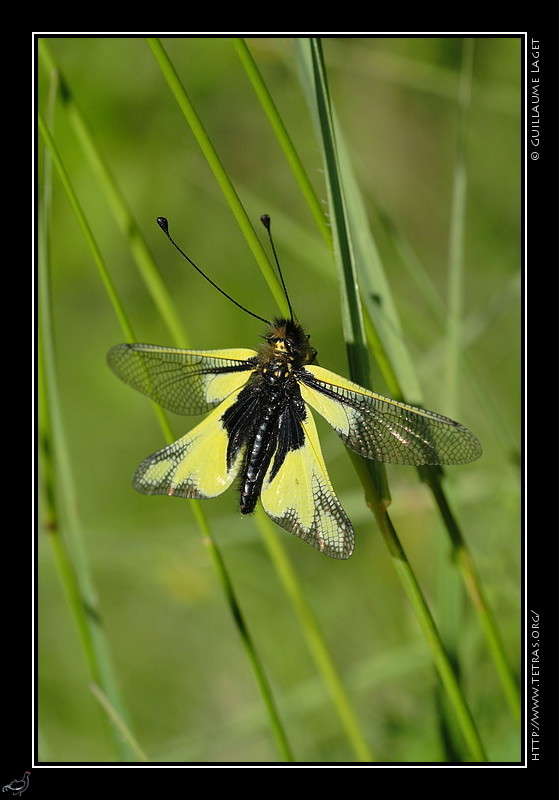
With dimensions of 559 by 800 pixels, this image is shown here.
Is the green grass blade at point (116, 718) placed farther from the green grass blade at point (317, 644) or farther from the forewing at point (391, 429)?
the forewing at point (391, 429)

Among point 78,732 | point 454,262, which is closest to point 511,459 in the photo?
point 454,262

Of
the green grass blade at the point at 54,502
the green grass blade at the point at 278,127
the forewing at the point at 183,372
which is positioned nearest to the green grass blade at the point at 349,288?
the green grass blade at the point at 278,127

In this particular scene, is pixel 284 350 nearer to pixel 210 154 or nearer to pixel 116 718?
pixel 210 154

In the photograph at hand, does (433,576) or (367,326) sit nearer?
(367,326)

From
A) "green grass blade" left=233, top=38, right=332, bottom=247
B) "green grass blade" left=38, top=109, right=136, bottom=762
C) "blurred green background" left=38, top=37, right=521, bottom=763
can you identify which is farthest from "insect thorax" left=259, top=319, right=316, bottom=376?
"blurred green background" left=38, top=37, right=521, bottom=763

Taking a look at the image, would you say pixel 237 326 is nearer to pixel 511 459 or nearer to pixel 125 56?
pixel 125 56
